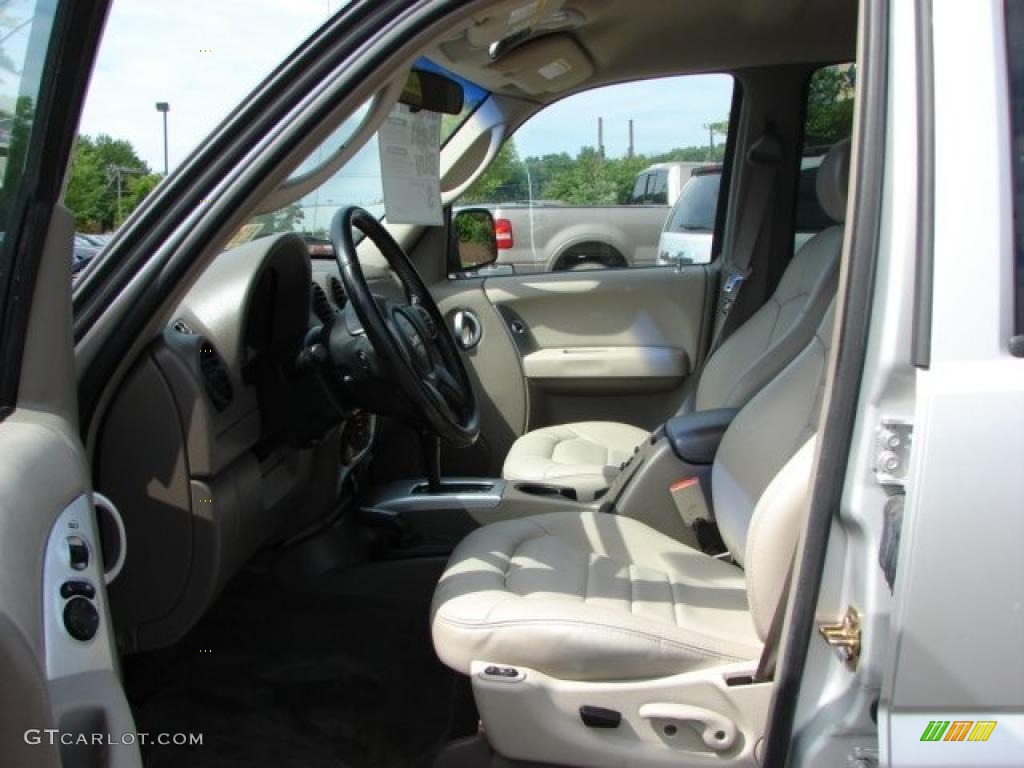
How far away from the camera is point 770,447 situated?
1.89 meters

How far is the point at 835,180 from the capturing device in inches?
77.6

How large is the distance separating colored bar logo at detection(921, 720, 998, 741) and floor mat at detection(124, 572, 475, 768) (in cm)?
105

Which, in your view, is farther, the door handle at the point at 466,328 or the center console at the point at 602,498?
the door handle at the point at 466,328

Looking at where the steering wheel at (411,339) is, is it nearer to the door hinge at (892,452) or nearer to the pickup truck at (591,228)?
the door hinge at (892,452)

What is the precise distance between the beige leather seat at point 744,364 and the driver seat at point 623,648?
1.73 feet

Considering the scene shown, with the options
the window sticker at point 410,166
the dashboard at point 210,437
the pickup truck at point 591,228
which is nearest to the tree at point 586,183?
the pickup truck at point 591,228

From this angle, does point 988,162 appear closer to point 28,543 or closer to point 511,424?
point 28,543

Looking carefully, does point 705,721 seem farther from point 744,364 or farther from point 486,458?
point 486,458

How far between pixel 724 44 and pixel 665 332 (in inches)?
38.8

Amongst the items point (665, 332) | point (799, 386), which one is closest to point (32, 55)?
point (799, 386)

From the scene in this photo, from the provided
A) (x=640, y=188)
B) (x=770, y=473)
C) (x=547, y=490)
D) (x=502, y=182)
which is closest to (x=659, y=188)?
(x=640, y=188)

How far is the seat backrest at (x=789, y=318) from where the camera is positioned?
2.04 metres

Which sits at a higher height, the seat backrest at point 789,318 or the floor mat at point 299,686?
the seat backrest at point 789,318

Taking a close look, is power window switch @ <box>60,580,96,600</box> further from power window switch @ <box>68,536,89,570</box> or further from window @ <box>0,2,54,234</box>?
window @ <box>0,2,54,234</box>
